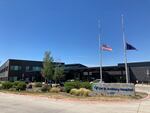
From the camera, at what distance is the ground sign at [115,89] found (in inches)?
861

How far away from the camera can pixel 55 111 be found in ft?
43.7

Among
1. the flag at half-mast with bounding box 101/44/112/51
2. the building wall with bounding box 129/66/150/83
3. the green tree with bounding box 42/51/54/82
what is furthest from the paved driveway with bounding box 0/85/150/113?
the building wall with bounding box 129/66/150/83

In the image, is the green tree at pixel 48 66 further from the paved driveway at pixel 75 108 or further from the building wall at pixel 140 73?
the paved driveway at pixel 75 108

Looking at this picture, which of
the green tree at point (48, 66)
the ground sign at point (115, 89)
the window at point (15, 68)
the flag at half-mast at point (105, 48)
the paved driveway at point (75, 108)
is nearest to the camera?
the paved driveway at point (75, 108)

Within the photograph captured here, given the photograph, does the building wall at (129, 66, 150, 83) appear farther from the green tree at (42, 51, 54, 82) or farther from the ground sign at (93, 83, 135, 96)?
the ground sign at (93, 83, 135, 96)

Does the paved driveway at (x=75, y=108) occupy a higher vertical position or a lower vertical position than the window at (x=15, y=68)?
lower

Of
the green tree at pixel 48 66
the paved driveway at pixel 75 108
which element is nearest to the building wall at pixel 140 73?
the green tree at pixel 48 66

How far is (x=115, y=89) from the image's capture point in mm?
22688

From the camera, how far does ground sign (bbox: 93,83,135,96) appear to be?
21870mm

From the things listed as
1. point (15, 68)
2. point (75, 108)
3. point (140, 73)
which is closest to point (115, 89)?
point (75, 108)

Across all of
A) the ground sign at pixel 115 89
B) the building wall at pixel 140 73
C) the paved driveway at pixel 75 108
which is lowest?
the paved driveway at pixel 75 108

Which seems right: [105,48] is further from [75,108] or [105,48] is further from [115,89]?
[75,108]

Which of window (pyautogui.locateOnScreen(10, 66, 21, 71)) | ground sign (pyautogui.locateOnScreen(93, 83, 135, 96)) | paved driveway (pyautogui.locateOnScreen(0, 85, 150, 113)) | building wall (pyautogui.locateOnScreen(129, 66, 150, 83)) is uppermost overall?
window (pyautogui.locateOnScreen(10, 66, 21, 71))

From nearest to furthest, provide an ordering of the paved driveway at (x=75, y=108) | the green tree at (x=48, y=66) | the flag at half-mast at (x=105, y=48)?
the paved driveway at (x=75, y=108), the flag at half-mast at (x=105, y=48), the green tree at (x=48, y=66)
